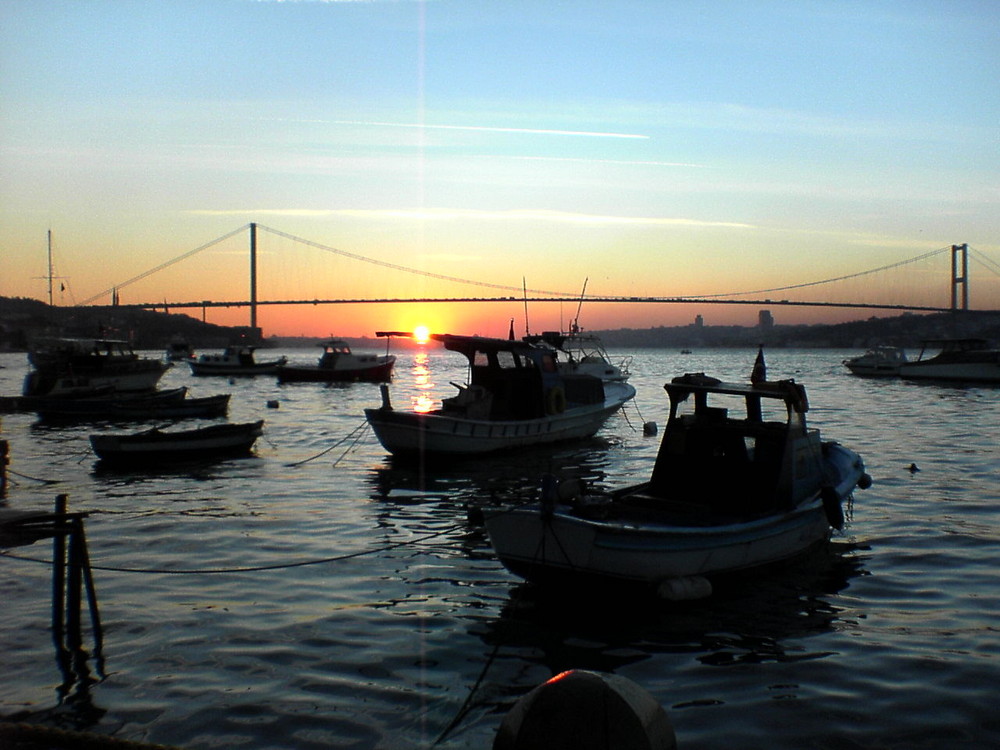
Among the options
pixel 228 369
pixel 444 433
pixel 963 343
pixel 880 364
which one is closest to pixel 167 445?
pixel 444 433

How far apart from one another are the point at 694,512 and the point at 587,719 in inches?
249

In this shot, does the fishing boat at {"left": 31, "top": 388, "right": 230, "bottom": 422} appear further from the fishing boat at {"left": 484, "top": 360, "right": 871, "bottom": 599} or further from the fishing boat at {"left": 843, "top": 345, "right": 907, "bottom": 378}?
the fishing boat at {"left": 843, "top": 345, "right": 907, "bottom": 378}

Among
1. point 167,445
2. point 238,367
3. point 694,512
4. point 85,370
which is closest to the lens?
point 694,512

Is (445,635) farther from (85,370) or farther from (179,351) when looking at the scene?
(179,351)

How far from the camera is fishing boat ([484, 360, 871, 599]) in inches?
Answer: 349

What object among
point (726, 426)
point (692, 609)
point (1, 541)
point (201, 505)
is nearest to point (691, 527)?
point (692, 609)

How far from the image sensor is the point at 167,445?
67.3ft

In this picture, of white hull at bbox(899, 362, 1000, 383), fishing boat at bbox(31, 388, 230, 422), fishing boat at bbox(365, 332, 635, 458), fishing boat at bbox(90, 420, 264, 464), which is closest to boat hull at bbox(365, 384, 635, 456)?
fishing boat at bbox(365, 332, 635, 458)

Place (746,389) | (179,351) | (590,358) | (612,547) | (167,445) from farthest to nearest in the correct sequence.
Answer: (179,351), (590,358), (167,445), (746,389), (612,547)

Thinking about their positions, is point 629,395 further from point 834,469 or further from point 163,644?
point 163,644

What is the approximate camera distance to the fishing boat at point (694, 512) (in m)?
8.88

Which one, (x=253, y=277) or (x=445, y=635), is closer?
(x=445, y=635)

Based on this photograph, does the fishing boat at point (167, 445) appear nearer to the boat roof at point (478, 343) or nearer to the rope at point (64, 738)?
the boat roof at point (478, 343)

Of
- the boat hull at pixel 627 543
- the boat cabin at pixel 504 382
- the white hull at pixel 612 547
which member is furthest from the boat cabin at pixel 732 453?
the boat cabin at pixel 504 382
